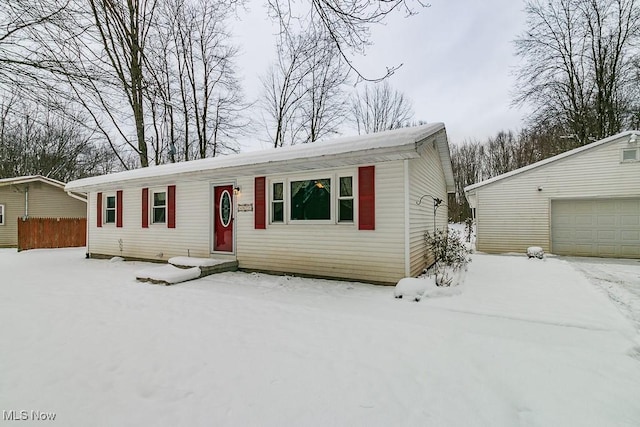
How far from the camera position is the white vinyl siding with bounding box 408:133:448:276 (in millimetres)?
5820

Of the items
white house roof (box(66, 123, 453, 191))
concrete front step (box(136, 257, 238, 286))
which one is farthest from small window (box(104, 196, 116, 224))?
concrete front step (box(136, 257, 238, 286))

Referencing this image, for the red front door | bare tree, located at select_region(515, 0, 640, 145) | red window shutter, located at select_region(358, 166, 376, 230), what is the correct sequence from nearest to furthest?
red window shutter, located at select_region(358, 166, 376, 230) < the red front door < bare tree, located at select_region(515, 0, 640, 145)

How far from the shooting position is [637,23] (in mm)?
13344

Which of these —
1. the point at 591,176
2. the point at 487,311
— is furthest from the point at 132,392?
the point at 591,176

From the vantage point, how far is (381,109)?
73.0 feet

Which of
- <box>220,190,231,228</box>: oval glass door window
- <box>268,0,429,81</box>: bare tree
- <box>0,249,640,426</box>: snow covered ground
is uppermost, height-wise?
<box>268,0,429,81</box>: bare tree

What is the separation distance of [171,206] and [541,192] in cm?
1284

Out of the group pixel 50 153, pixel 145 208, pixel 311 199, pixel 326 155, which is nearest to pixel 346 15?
pixel 326 155

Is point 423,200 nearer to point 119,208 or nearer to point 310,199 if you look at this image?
point 310,199

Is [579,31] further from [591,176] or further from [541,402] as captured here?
[541,402]

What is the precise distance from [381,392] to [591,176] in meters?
11.8

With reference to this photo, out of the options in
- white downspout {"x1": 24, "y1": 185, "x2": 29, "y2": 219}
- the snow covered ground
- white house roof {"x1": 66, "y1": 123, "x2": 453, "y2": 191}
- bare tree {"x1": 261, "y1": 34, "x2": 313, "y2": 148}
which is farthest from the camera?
bare tree {"x1": 261, "y1": 34, "x2": 313, "y2": 148}

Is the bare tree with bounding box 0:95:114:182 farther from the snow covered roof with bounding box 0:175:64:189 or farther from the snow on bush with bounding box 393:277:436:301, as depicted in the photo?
the snow on bush with bounding box 393:277:436:301

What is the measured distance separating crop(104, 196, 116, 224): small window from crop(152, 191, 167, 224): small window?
90.5 inches
